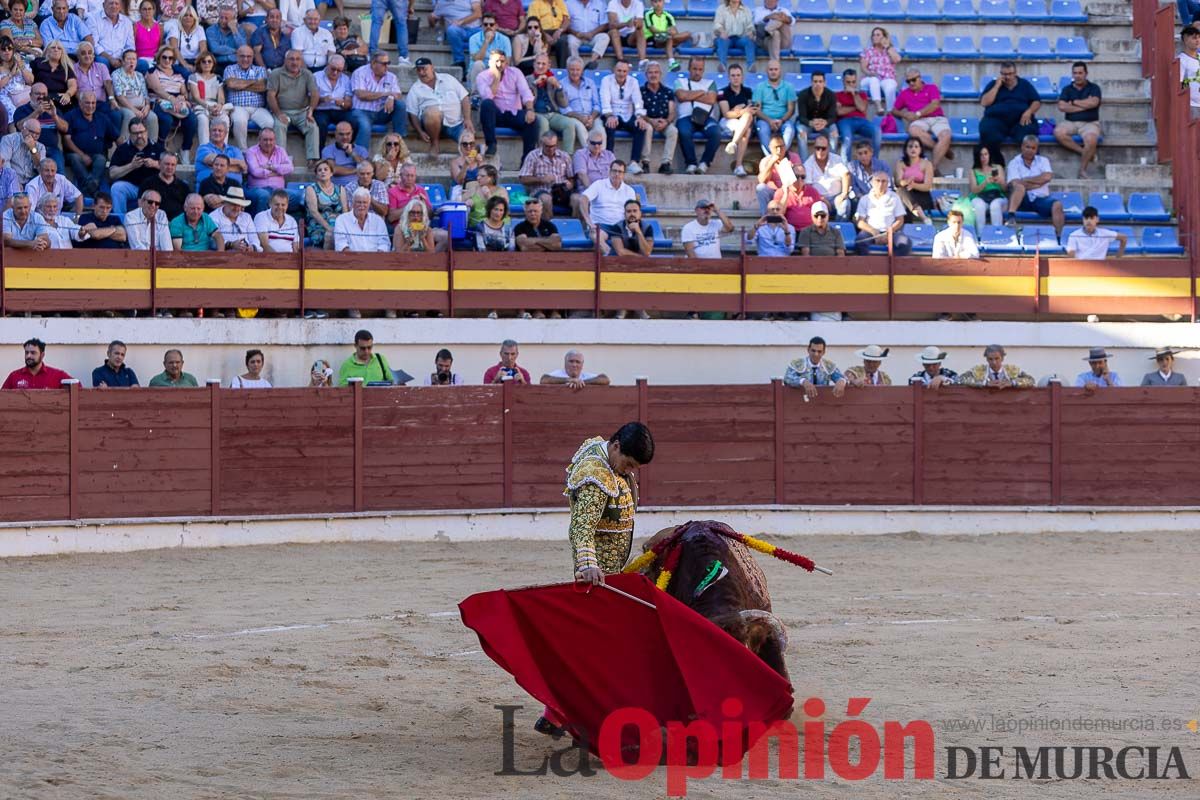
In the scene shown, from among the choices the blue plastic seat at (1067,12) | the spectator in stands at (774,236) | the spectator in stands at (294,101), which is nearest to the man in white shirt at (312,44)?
the spectator in stands at (294,101)

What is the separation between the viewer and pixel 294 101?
562 inches

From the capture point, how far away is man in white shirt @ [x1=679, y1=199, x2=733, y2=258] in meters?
14.0

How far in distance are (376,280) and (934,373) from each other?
440 cm

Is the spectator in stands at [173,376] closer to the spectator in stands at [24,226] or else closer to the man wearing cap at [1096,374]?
the spectator in stands at [24,226]

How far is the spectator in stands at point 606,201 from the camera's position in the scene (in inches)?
551

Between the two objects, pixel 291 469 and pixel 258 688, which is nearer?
pixel 258 688

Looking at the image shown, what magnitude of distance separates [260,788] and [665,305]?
29.7ft

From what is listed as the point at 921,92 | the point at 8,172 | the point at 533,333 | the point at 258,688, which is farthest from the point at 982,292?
the point at 258,688

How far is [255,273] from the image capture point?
1293 cm

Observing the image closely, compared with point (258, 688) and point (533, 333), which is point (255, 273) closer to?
point (533, 333)

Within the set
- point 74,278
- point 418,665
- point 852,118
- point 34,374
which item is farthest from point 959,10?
point 418,665

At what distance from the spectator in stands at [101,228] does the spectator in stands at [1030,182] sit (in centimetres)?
775

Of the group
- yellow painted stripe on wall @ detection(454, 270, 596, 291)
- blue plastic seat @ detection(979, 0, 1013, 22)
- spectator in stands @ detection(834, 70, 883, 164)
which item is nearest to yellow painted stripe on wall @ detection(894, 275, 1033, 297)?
spectator in stands @ detection(834, 70, 883, 164)

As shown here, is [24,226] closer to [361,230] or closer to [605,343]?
[361,230]
